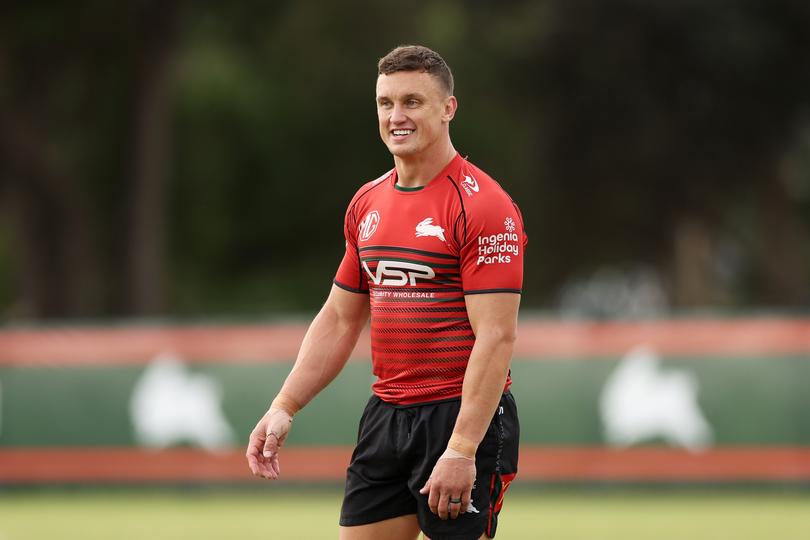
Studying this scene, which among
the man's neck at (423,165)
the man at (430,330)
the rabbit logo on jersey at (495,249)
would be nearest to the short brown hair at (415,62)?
the man at (430,330)

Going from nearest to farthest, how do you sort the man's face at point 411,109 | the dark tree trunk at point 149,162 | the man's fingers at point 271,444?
the man's face at point 411,109, the man's fingers at point 271,444, the dark tree trunk at point 149,162

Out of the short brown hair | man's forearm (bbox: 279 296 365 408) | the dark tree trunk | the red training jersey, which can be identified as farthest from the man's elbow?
the dark tree trunk

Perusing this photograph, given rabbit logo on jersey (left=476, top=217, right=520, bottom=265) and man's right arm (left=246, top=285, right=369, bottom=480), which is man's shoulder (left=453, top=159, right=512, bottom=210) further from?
man's right arm (left=246, top=285, right=369, bottom=480)

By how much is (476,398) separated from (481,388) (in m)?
0.04

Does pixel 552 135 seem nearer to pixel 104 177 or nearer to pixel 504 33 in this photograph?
pixel 504 33

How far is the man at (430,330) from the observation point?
18.0 feet

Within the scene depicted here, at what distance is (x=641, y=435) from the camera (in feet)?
51.6

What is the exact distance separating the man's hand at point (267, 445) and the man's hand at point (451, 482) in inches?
28.7

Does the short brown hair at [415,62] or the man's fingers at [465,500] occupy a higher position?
the short brown hair at [415,62]

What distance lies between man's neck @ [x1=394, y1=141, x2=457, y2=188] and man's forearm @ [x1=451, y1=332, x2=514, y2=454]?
26.2 inches

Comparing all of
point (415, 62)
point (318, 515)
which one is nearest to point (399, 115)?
point (415, 62)

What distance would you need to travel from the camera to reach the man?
18.0 feet

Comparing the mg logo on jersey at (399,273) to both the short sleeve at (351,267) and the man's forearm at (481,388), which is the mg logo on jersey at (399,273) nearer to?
the short sleeve at (351,267)

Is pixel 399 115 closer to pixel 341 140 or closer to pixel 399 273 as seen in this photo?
pixel 399 273
